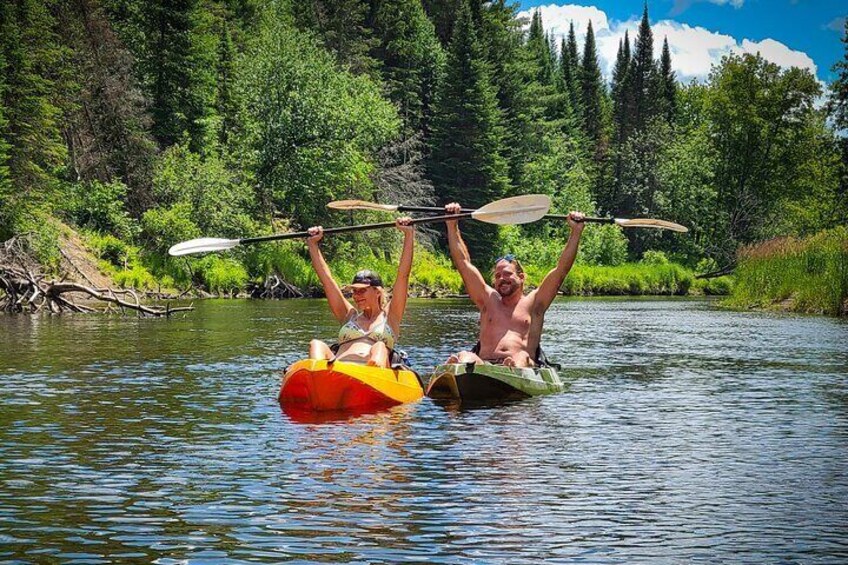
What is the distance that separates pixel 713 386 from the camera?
16.2 m

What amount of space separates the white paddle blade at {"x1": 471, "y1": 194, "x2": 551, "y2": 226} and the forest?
57.2 feet

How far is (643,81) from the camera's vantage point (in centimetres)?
9619

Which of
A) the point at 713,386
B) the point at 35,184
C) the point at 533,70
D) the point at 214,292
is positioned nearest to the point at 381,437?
the point at 713,386

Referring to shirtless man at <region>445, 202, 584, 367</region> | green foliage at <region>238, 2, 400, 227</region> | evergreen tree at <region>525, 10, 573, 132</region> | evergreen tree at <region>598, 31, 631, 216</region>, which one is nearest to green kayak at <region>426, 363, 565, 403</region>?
shirtless man at <region>445, 202, 584, 367</region>

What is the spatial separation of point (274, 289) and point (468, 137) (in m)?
20.3

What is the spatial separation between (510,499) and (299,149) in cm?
4440

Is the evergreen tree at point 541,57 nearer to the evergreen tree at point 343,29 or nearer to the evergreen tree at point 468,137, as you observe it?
the evergreen tree at point 343,29

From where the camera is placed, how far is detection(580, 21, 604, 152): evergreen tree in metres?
105

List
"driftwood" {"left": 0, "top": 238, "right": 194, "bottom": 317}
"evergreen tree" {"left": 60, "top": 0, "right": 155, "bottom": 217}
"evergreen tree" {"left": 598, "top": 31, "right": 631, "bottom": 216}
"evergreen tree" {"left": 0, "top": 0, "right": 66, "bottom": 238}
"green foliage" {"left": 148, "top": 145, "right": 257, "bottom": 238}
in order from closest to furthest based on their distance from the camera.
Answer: "driftwood" {"left": 0, "top": 238, "right": 194, "bottom": 317} < "evergreen tree" {"left": 0, "top": 0, "right": 66, "bottom": 238} < "green foliage" {"left": 148, "top": 145, "right": 257, "bottom": 238} < "evergreen tree" {"left": 60, "top": 0, "right": 155, "bottom": 217} < "evergreen tree" {"left": 598, "top": 31, "right": 631, "bottom": 216}

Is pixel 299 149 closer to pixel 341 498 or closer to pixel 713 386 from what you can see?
pixel 713 386

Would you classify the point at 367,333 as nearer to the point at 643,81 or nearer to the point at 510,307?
the point at 510,307

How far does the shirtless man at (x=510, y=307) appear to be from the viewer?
1452 cm

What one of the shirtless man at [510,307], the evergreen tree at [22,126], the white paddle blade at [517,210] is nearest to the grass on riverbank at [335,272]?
the evergreen tree at [22,126]

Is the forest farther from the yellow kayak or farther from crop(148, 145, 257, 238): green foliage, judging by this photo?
the yellow kayak
